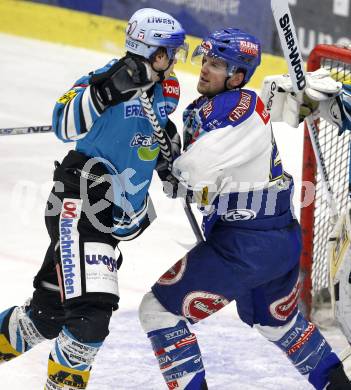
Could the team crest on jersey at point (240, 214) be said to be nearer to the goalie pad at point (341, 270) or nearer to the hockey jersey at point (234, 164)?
the hockey jersey at point (234, 164)

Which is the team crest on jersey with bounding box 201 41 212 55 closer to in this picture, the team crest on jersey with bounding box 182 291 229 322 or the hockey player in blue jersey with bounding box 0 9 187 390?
the hockey player in blue jersey with bounding box 0 9 187 390

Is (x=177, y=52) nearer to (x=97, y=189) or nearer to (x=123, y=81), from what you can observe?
(x=123, y=81)

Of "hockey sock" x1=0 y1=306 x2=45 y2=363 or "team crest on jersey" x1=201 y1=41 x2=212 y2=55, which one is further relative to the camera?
"hockey sock" x1=0 y1=306 x2=45 y2=363

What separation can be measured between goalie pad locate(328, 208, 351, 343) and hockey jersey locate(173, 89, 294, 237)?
43 centimetres

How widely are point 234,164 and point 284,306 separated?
0.57 metres

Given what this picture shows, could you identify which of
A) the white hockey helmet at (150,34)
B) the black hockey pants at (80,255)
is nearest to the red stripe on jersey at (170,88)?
the white hockey helmet at (150,34)

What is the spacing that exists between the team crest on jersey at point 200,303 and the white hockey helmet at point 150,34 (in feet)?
2.56

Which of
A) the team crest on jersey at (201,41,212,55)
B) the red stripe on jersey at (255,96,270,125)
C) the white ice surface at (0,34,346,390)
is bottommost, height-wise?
the white ice surface at (0,34,346,390)

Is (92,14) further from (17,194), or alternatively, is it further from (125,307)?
(125,307)

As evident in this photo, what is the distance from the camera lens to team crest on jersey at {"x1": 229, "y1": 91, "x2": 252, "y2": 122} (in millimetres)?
3363

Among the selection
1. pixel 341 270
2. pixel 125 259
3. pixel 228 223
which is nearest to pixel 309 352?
pixel 341 270

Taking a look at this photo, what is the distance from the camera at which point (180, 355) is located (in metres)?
3.49

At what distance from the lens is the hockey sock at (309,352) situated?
3.66 meters

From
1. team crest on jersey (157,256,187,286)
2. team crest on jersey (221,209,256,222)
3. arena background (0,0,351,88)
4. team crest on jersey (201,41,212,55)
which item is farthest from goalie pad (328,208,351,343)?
arena background (0,0,351,88)
